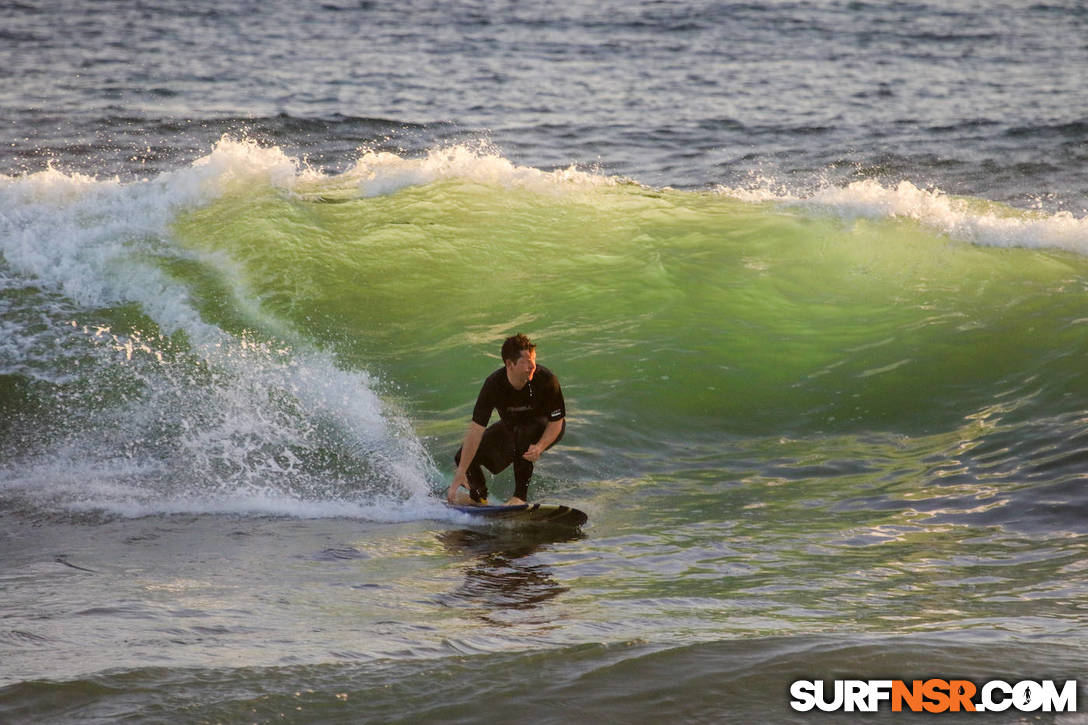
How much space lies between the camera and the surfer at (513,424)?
844 centimetres

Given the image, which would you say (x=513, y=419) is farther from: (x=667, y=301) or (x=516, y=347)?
(x=667, y=301)

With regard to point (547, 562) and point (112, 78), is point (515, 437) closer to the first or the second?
point (547, 562)

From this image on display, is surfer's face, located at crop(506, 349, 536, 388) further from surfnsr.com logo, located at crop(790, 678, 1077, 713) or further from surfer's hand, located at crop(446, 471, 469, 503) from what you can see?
surfnsr.com logo, located at crop(790, 678, 1077, 713)

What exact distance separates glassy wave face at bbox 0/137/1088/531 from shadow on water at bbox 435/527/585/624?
3.30ft

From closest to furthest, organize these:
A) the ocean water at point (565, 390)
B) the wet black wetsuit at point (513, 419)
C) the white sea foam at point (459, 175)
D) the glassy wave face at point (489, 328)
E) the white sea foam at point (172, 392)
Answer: the ocean water at point (565, 390), the wet black wetsuit at point (513, 419), the white sea foam at point (172, 392), the glassy wave face at point (489, 328), the white sea foam at point (459, 175)

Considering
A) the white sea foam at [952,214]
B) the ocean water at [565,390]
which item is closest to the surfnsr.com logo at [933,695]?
the ocean water at [565,390]

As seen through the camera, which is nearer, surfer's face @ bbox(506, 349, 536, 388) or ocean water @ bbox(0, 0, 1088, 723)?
ocean water @ bbox(0, 0, 1088, 723)

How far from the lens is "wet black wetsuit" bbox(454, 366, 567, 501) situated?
28.0 feet

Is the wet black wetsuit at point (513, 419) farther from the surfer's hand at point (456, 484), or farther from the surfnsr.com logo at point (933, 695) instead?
the surfnsr.com logo at point (933, 695)

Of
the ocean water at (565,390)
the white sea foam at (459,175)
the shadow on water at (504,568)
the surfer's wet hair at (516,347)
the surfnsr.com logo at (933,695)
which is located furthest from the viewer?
the white sea foam at (459,175)

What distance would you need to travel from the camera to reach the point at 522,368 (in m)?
8.27

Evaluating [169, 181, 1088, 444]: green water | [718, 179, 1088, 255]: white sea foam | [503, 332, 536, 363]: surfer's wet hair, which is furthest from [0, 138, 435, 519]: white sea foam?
[718, 179, 1088, 255]: white sea foam

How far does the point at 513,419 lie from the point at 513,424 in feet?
0.17

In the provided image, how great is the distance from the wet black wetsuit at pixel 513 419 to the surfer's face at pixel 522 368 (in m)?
0.08
